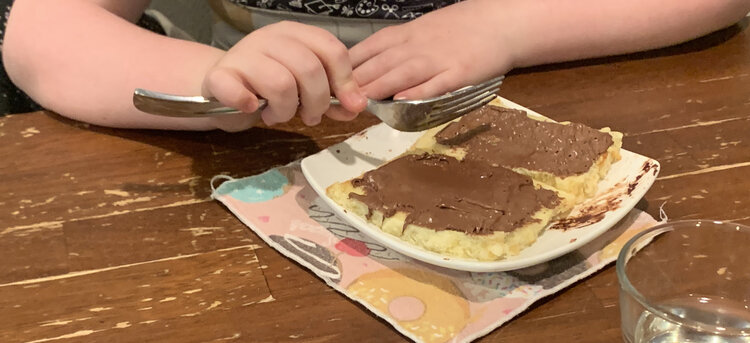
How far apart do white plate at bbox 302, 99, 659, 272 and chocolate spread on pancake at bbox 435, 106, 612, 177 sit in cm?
3

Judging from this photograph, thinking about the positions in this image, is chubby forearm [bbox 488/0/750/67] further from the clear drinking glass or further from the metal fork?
the clear drinking glass

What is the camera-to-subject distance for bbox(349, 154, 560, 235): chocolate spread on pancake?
607 mm

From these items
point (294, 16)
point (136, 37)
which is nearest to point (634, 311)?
point (136, 37)

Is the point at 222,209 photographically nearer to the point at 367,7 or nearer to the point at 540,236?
the point at 540,236

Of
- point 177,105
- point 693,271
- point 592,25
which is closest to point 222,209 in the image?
point 177,105

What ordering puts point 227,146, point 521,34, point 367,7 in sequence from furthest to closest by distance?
point 367,7 < point 521,34 < point 227,146

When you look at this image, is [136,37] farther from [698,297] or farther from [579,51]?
[698,297]

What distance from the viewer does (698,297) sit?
54cm

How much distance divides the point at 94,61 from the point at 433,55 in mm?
366

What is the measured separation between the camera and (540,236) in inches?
24.6

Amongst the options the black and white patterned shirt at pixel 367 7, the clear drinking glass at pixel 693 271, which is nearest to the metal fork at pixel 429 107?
the clear drinking glass at pixel 693 271

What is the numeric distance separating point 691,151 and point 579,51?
0.74 feet

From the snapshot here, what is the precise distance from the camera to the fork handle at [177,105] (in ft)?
2.12

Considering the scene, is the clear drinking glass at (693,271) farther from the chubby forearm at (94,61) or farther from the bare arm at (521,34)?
the chubby forearm at (94,61)
